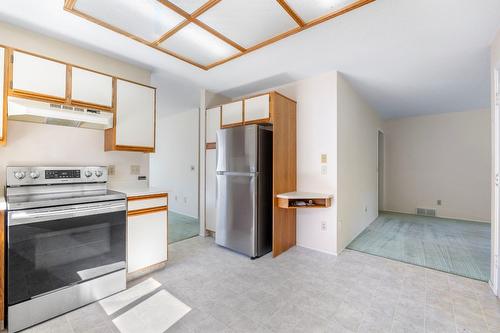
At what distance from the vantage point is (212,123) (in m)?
3.75

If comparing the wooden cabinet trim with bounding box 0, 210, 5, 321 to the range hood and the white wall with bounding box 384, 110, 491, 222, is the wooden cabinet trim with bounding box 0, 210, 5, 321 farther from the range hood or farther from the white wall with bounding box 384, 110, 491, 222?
the white wall with bounding box 384, 110, 491, 222

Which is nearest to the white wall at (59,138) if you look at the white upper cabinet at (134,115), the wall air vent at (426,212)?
the white upper cabinet at (134,115)

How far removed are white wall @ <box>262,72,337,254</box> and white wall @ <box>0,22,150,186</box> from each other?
2.32 metres

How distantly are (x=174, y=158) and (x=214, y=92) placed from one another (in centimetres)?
246

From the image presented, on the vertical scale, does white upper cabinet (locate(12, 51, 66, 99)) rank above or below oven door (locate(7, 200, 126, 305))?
above

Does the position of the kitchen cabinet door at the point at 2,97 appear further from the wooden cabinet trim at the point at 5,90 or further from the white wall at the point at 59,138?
the white wall at the point at 59,138

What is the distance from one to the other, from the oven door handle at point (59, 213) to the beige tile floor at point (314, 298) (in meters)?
0.80

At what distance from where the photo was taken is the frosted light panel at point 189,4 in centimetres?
171

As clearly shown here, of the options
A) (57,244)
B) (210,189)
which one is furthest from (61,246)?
(210,189)

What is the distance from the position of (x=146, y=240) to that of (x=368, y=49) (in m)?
3.22

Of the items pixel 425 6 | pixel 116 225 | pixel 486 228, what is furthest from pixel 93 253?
pixel 486 228

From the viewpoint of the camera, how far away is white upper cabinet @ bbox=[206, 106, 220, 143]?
367 cm

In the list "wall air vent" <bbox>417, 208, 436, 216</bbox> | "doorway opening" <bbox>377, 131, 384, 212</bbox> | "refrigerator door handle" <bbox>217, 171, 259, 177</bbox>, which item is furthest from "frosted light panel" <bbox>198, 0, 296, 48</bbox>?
"wall air vent" <bbox>417, 208, 436, 216</bbox>

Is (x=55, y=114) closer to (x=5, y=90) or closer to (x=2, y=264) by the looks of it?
(x=5, y=90)
